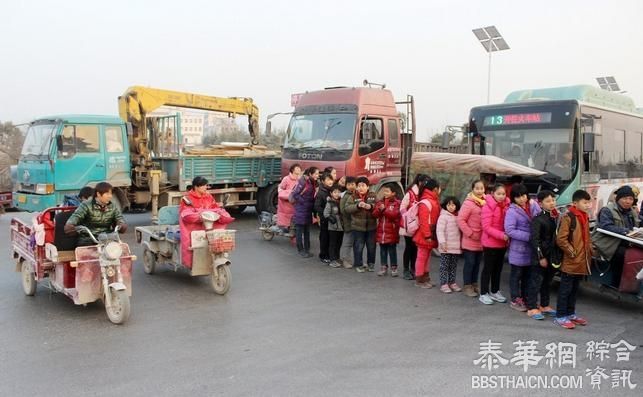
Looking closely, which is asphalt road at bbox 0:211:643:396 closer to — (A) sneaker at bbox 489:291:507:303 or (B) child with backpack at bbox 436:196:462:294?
(A) sneaker at bbox 489:291:507:303

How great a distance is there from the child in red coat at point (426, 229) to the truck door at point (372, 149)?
3919 mm

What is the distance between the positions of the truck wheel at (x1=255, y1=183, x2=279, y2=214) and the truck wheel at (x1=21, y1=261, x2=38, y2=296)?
7475 millimetres

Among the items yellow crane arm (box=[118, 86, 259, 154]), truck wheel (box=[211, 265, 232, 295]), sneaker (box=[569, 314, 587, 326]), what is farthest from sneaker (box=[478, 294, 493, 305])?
yellow crane arm (box=[118, 86, 259, 154])

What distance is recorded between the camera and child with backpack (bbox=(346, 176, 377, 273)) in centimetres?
773

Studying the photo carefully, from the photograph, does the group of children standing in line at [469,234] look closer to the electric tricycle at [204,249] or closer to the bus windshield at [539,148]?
the bus windshield at [539,148]

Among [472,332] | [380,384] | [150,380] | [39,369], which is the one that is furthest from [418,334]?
[39,369]

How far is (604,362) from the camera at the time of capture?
15.0 feet

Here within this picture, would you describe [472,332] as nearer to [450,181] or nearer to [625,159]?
[450,181]

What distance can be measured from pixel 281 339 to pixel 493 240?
281cm

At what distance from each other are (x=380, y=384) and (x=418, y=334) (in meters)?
1.23

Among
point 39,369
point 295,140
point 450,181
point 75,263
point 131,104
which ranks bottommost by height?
point 39,369

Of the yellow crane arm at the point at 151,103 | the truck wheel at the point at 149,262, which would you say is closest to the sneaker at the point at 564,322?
the truck wheel at the point at 149,262

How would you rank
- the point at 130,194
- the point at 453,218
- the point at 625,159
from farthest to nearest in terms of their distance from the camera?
the point at 130,194, the point at 625,159, the point at 453,218

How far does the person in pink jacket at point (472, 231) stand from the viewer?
256 inches
